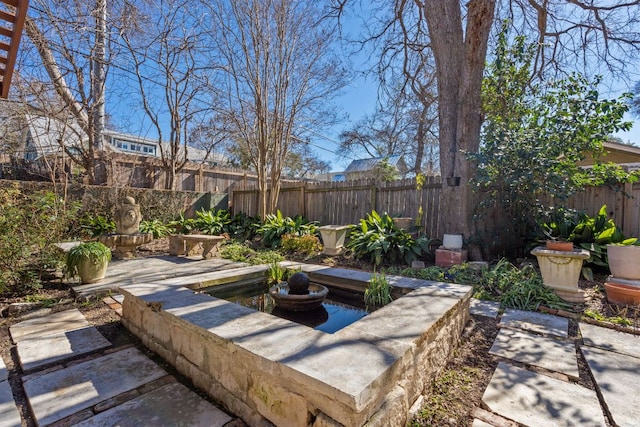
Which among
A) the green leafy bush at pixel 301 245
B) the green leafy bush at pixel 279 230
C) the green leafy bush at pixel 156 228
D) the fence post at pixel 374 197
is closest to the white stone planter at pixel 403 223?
the fence post at pixel 374 197

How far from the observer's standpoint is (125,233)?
4977 mm

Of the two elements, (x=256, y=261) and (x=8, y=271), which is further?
(x=256, y=261)

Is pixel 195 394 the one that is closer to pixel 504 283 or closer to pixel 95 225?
pixel 504 283

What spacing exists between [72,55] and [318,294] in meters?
6.38

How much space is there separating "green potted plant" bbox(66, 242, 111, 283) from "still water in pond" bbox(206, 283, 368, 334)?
168cm

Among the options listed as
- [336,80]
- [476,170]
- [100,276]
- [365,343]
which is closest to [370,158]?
[336,80]

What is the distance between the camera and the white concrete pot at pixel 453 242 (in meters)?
4.32

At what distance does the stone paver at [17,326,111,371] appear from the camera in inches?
73.4

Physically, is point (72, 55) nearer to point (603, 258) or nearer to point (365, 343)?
point (365, 343)

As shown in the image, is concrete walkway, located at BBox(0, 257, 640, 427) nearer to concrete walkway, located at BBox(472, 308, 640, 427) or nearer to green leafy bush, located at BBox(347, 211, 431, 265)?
concrete walkway, located at BBox(472, 308, 640, 427)

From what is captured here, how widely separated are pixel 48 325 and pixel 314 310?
7.08ft

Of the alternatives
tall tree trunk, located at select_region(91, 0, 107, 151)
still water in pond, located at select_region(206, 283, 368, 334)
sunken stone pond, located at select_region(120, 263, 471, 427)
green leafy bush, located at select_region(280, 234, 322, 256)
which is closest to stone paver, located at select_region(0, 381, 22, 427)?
sunken stone pond, located at select_region(120, 263, 471, 427)

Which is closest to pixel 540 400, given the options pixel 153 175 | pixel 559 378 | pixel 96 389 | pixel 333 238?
pixel 559 378

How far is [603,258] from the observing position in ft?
11.9
